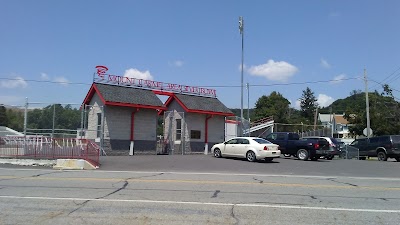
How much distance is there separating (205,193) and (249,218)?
3.28m

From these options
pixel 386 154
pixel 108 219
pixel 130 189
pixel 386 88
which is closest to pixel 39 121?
pixel 130 189

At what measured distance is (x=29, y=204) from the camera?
8.88 meters

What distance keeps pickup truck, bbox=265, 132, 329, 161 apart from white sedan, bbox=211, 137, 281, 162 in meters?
3.84

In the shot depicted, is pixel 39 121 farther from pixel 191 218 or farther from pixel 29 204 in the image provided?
pixel 191 218

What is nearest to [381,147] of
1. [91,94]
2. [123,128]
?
[123,128]

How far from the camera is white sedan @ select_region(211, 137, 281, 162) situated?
75.0ft

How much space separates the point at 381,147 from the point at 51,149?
2420 cm

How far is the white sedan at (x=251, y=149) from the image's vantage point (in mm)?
22875

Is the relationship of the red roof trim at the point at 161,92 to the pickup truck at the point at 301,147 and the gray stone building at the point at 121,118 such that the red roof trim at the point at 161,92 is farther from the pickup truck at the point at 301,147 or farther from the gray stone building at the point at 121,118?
the pickup truck at the point at 301,147

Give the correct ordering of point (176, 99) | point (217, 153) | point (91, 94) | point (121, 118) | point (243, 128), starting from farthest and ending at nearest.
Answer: point (243, 128), point (176, 99), point (91, 94), point (121, 118), point (217, 153)

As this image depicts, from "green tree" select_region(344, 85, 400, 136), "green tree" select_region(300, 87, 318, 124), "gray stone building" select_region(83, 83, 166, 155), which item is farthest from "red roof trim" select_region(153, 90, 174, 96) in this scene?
"green tree" select_region(300, 87, 318, 124)

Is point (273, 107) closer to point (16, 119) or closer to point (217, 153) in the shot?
point (217, 153)

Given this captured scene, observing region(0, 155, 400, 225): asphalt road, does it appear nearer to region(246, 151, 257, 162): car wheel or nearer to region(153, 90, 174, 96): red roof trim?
region(246, 151, 257, 162): car wheel

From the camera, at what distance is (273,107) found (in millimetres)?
88875
